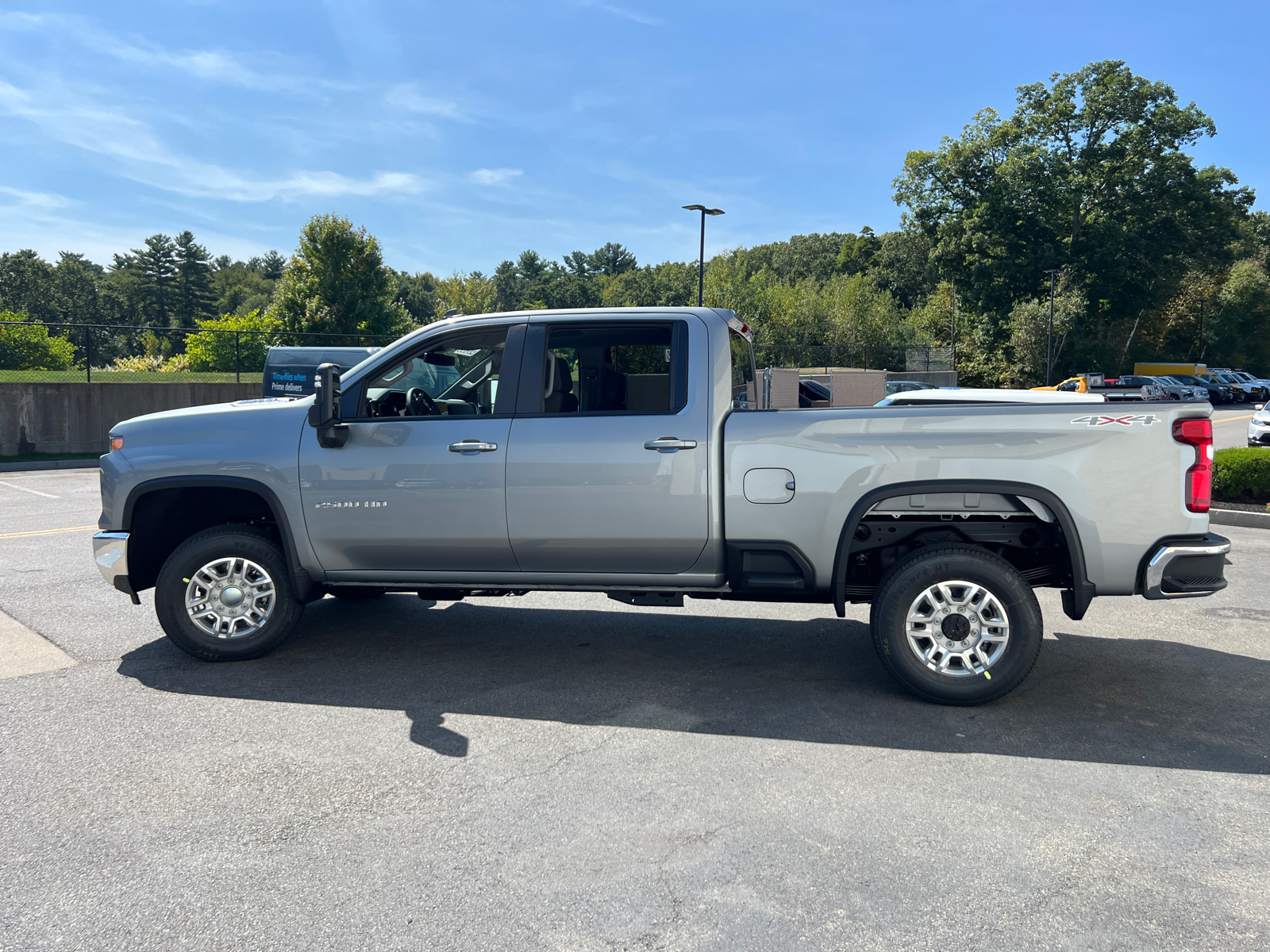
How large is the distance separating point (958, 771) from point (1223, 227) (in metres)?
67.2

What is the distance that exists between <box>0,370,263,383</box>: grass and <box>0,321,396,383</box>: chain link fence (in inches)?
0.7

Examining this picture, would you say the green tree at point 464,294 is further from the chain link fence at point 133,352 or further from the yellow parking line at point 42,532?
the yellow parking line at point 42,532

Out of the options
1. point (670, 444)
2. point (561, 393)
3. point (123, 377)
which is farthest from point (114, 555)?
point (123, 377)

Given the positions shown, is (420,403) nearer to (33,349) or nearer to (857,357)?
(33,349)

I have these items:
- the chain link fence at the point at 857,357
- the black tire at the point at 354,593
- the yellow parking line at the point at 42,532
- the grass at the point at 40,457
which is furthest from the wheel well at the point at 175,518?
the chain link fence at the point at 857,357

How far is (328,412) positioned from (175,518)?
1499mm

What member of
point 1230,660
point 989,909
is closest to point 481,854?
point 989,909

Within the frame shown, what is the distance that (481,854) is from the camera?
3.22 metres

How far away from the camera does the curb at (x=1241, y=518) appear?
36.3 ft

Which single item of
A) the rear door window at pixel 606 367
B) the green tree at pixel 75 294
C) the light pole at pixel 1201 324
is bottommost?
the rear door window at pixel 606 367

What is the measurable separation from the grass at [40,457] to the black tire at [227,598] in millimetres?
16720

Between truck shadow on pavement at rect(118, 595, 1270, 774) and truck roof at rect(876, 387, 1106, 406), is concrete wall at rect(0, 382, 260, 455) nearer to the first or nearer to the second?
truck shadow on pavement at rect(118, 595, 1270, 774)

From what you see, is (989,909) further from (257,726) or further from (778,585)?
(257,726)

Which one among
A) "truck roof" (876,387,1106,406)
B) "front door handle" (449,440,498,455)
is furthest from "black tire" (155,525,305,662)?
"truck roof" (876,387,1106,406)
